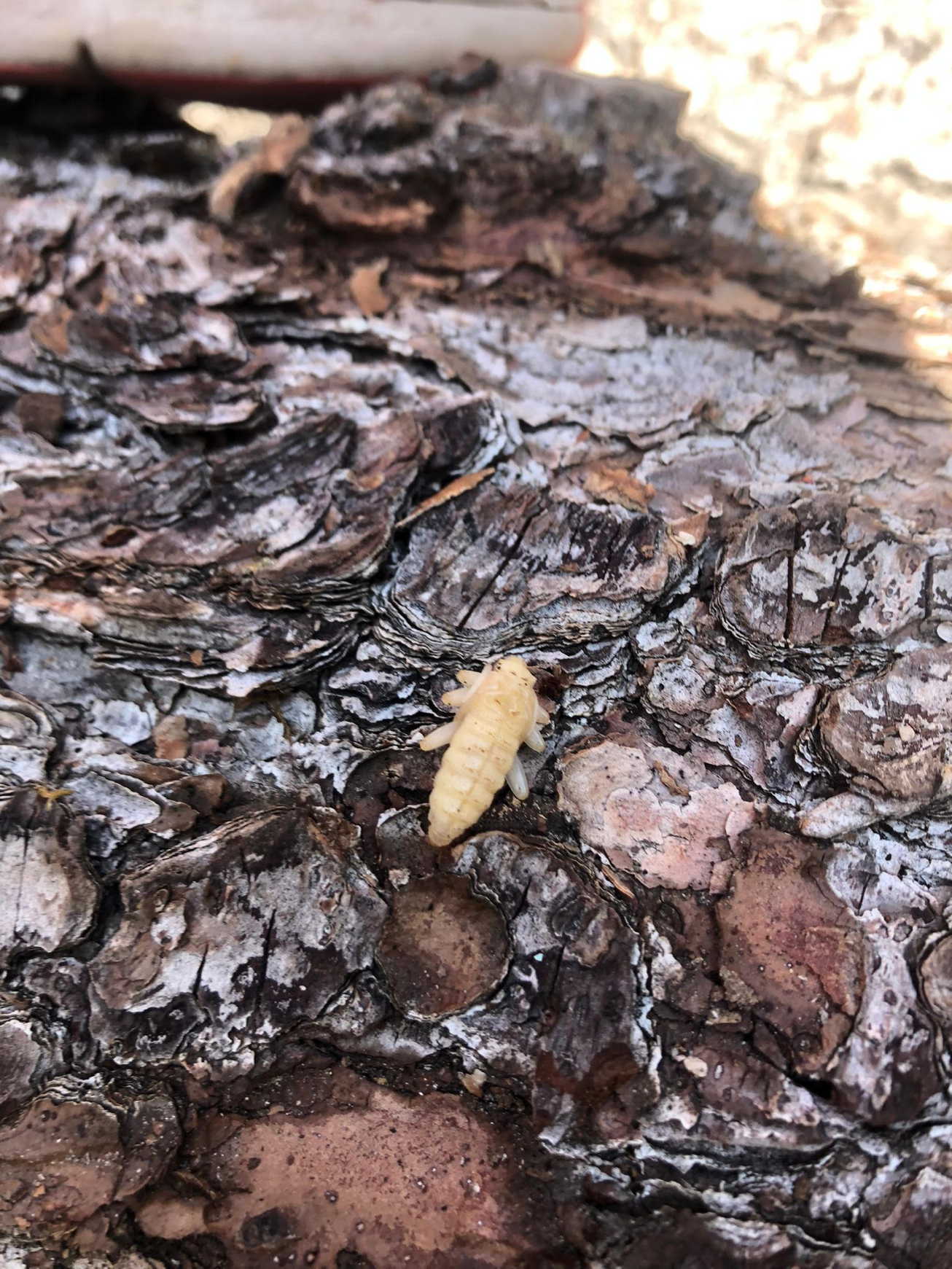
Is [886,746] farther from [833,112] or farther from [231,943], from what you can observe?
[833,112]

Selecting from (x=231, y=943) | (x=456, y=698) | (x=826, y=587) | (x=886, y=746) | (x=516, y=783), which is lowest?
(x=231, y=943)

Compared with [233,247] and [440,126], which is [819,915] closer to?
[233,247]

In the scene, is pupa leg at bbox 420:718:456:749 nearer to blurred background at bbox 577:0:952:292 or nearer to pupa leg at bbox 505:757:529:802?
pupa leg at bbox 505:757:529:802

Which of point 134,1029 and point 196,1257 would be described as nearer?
point 196,1257

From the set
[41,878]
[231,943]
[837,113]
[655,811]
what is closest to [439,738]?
[655,811]

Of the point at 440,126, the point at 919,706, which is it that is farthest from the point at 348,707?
the point at 440,126
